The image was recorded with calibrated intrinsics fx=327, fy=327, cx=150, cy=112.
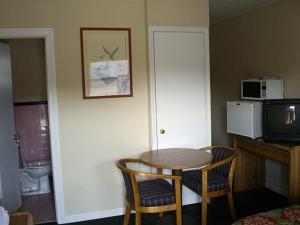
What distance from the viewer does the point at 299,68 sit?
3566 mm

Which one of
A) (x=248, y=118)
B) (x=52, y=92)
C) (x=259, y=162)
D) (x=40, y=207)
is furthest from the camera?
(x=259, y=162)

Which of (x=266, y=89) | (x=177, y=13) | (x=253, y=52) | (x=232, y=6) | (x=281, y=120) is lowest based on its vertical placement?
(x=281, y=120)

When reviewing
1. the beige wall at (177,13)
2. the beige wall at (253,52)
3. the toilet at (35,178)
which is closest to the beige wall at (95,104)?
the beige wall at (177,13)

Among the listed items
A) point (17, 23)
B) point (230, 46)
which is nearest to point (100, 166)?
point (17, 23)

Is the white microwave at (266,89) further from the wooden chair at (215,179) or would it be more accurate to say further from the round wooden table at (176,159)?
the round wooden table at (176,159)

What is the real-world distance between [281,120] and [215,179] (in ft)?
3.07

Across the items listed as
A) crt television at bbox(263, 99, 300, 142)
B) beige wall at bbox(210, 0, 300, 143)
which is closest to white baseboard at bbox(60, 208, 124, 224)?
crt television at bbox(263, 99, 300, 142)

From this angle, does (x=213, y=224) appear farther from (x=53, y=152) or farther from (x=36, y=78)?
(x=36, y=78)

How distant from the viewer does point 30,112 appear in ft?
15.2

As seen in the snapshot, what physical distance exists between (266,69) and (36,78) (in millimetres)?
3112

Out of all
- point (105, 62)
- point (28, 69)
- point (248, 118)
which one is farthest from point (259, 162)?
point (28, 69)

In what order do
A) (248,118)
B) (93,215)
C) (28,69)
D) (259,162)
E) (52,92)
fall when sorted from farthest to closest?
(28,69), (259,162), (248,118), (93,215), (52,92)

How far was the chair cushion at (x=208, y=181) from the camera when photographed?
310cm

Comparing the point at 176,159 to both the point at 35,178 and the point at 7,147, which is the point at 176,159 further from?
the point at 35,178
